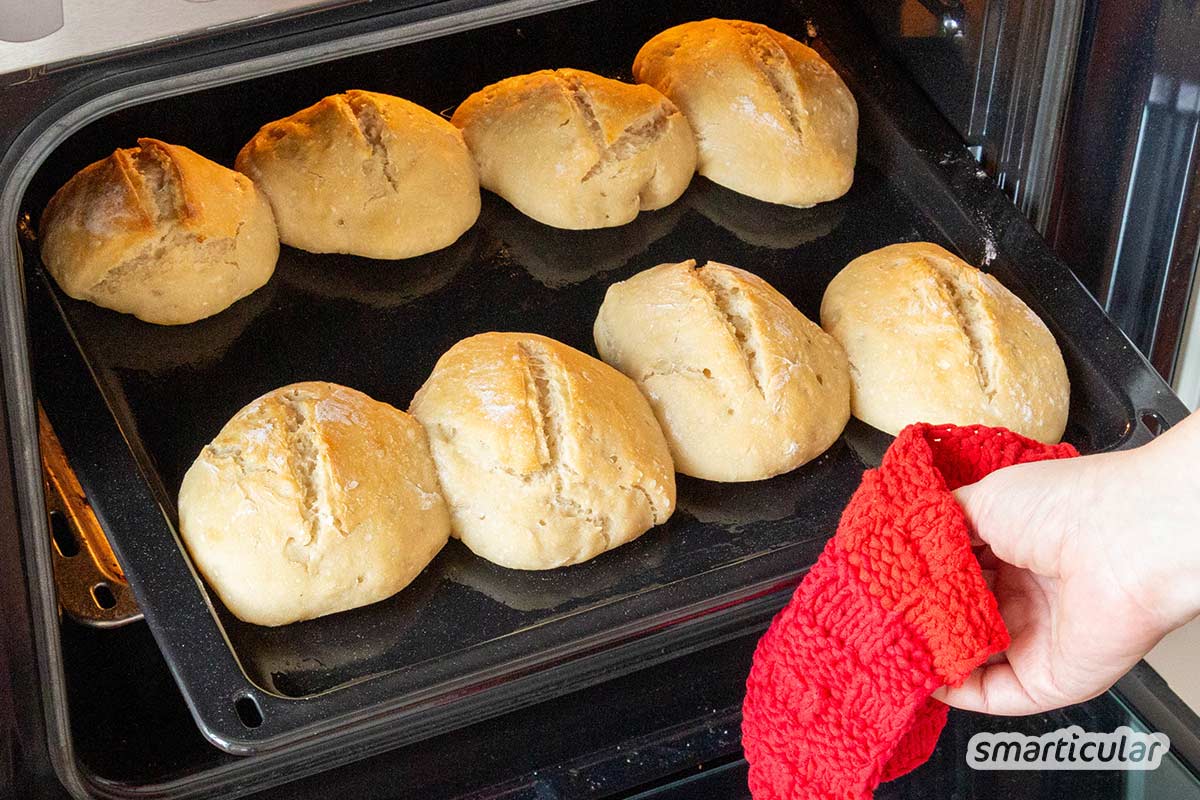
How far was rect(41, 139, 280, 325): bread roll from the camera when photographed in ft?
4.93

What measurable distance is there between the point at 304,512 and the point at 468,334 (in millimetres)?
404

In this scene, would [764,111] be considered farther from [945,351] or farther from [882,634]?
[882,634]

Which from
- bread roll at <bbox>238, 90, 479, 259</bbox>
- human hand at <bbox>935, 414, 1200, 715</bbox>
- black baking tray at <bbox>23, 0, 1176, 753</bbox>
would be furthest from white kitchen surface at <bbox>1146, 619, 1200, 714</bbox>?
bread roll at <bbox>238, 90, 479, 259</bbox>

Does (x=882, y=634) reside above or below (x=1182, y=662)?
above

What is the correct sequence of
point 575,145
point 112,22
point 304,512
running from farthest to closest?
point 575,145
point 304,512
point 112,22

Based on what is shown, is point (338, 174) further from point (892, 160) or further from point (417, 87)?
point (892, 160)

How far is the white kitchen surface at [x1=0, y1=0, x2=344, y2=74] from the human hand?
0.76 meters

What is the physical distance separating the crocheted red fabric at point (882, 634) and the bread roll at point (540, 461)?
0.24 metres

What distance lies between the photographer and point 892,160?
189cm

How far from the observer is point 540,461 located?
139cm

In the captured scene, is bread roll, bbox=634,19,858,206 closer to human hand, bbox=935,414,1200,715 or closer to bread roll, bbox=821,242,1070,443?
bread roll, bbox=821,242,1070,443

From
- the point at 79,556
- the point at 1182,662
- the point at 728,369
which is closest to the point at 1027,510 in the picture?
the point at 728,369

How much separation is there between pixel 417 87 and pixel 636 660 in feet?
3.03

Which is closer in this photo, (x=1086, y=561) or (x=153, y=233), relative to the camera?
(x=1086, y=561)
